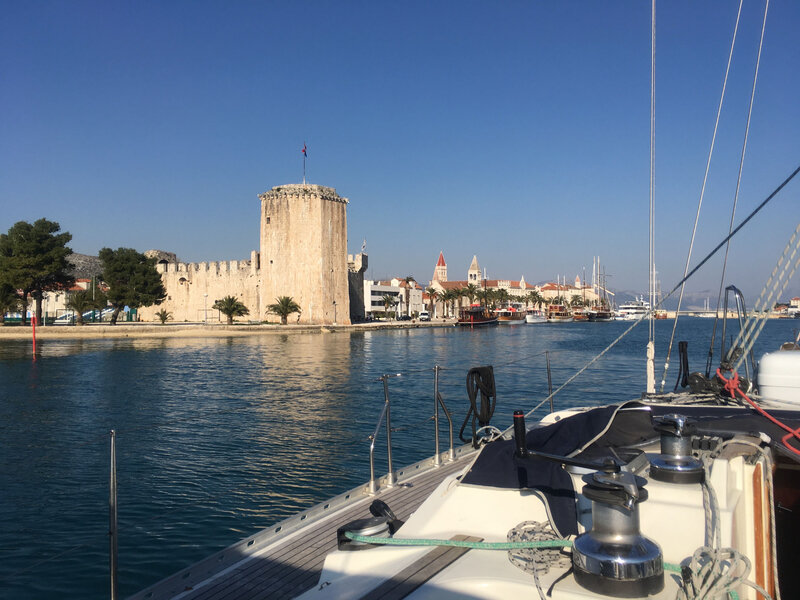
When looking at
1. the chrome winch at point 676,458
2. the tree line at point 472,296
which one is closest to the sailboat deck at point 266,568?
the chrome winch at point 676,458

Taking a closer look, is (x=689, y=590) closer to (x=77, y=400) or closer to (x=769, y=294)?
(x=769, y=294)

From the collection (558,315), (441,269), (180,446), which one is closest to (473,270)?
(441,269)

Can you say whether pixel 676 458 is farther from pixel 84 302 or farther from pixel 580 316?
pixel 580 316

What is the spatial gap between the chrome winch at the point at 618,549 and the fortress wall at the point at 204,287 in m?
53.5

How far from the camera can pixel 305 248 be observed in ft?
165

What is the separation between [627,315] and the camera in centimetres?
10894

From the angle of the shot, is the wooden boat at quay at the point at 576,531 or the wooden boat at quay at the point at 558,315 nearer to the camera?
the wooden boat at quay at the point at 576,531

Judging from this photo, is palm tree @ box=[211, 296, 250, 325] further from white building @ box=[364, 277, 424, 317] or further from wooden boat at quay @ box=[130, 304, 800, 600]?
wooden boat at quay @ box=[130, 304, 800, 600]

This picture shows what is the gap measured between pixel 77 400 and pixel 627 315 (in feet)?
348

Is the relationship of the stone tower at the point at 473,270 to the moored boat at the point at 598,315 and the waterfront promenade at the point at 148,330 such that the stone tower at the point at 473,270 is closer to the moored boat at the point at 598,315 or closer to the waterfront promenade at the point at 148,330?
the moored boat at the point at 598,315

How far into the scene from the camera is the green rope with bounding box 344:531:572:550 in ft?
6.92

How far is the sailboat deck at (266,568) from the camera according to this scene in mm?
2969

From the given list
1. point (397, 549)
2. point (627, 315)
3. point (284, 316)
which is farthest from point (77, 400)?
point (627, 315)

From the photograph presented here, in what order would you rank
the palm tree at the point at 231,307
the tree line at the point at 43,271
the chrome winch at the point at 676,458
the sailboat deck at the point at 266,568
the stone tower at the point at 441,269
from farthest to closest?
the stone tower at the point at 441,269 → the palm tree at the point at 231,307 → the tree line at the point at 43,271 → the sailboat deck at the point at 266,568 → the chrome winch at the point at 676,458
